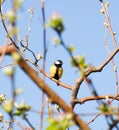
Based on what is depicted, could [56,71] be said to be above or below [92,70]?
below

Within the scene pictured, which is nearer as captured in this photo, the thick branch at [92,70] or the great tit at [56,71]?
the thick branch at [92,70]

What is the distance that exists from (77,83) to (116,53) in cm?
41

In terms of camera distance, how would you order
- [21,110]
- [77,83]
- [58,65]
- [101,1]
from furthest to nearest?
[58,65]
[101,1]
[77,83]
[21,110]

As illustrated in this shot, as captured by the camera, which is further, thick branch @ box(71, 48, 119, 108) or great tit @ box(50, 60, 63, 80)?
great tit @ box(50, 60, 63, 80)

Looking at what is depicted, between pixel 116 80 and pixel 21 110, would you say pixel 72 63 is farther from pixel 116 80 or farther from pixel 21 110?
pixel 116 80

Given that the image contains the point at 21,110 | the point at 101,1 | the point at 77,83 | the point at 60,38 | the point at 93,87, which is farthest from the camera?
the point at 101,1

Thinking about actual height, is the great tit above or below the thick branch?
below

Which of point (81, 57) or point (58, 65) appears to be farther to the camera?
point (58, 65)

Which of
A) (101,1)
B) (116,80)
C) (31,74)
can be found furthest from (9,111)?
(101,1)

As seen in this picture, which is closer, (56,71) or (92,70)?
(92,70)

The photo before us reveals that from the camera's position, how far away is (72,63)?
1256 millimetres

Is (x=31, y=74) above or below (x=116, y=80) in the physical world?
above

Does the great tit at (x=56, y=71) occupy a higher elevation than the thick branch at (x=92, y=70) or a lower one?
lower

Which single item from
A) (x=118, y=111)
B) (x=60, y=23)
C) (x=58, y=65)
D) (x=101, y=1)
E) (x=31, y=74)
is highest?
(x=60, y=23)
